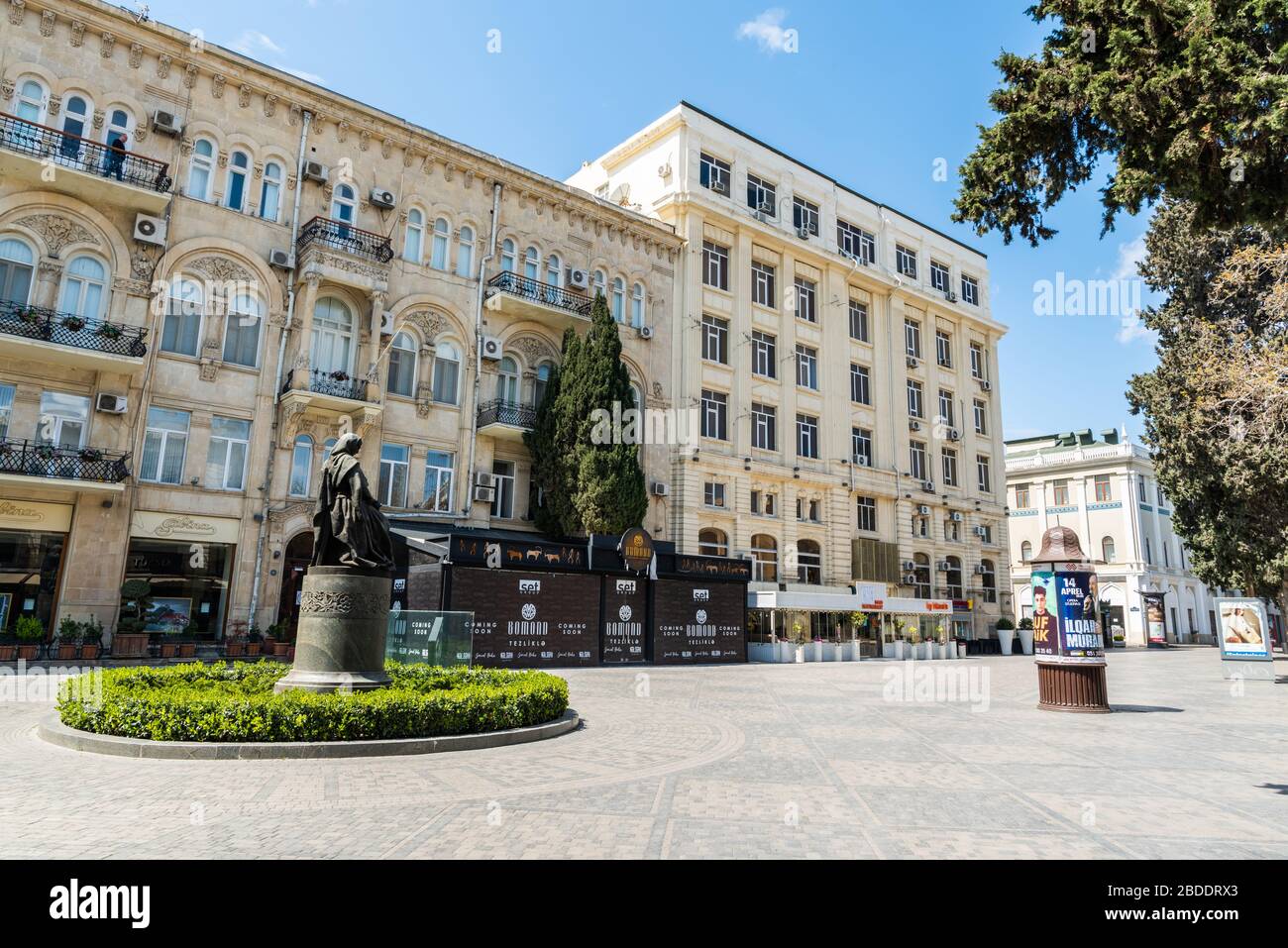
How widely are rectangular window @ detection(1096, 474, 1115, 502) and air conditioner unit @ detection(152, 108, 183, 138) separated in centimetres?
6333

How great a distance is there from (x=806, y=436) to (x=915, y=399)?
9874mm

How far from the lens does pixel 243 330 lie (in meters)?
23.2

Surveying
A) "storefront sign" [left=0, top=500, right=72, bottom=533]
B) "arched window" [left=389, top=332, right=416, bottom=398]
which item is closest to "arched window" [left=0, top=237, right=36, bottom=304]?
"storefront sign" [left=0, top=500, right=72, bottom=533]

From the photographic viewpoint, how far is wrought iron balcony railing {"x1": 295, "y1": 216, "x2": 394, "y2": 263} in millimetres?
23803

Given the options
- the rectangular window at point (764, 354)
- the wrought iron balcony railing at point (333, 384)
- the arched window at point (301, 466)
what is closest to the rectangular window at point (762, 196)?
the rectangular window at point (764, 354)

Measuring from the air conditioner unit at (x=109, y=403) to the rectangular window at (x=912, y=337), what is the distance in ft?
121

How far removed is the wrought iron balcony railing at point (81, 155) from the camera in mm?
19812

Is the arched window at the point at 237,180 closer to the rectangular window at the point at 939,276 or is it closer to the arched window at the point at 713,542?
the arched window at the point at 713,542

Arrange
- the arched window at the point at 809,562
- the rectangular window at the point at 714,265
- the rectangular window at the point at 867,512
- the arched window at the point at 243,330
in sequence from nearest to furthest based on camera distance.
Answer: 1. the arched window at the point at 243,330
2. the rectangular window at the point at 714,265
3. the arched window at the point at 809,562
4. the rectangular window at the point at 867,512

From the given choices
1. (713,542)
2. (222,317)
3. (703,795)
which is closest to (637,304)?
(713,542)

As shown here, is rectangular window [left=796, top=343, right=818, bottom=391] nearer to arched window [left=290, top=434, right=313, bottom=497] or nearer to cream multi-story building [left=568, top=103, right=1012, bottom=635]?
cream multi-story building [left=568, top=103, right=1012, bottom=635]

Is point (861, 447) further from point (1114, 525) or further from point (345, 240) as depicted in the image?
point (1114, 525)
